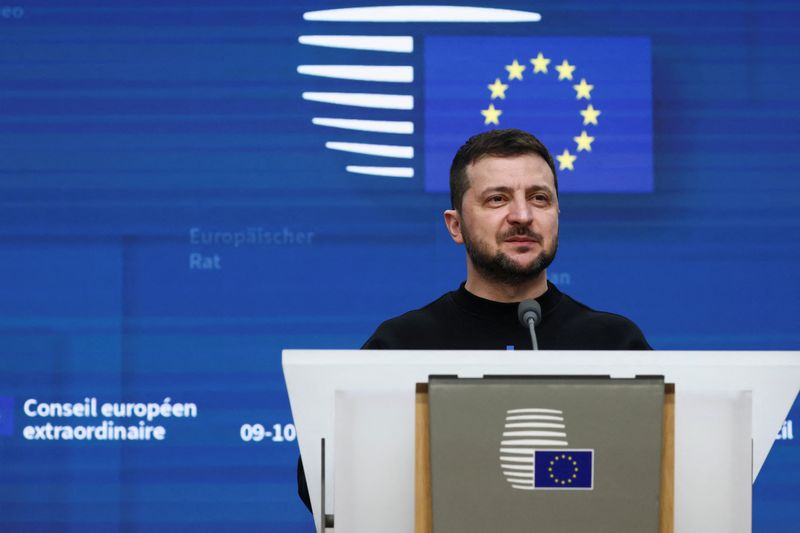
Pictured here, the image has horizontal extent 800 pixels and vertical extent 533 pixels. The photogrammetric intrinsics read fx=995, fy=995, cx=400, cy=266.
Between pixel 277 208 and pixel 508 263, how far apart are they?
1.40 metres

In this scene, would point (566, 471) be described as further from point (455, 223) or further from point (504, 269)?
point (455, 223)

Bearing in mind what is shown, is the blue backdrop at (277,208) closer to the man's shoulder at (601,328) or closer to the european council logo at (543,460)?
the man's shoulder at (601,328)

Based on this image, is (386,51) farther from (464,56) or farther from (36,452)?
(36,452)

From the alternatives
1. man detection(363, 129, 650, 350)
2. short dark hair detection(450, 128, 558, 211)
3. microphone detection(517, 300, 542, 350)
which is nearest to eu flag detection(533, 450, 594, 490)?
microphone detection(517, 300, 542, 350)

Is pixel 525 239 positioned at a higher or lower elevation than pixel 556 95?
lower

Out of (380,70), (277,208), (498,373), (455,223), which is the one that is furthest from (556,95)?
(498,373)

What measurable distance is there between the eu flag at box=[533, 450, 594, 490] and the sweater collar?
0.93 m

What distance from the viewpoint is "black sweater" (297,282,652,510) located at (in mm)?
2051

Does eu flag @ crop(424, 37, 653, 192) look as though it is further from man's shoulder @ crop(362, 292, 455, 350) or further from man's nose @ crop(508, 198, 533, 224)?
man's nose @ crop(508, 198, 533, 224)

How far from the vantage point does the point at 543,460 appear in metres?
1.13

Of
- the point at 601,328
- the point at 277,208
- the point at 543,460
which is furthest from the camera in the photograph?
the point at 277,208

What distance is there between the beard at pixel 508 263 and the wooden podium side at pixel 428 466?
86 centimetres

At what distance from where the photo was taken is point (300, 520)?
3.25m

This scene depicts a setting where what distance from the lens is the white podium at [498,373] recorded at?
1.18 meters
